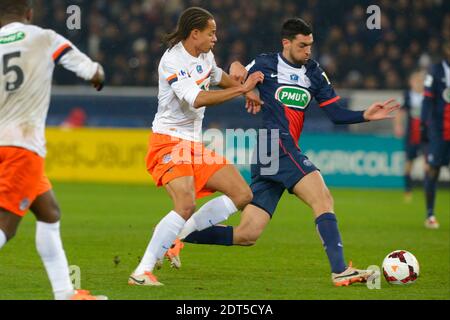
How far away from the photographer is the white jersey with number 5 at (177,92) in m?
7.88

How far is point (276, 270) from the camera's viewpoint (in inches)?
343

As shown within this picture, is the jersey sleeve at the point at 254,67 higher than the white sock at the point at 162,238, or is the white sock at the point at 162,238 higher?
the jersey sleeve at the point at 254,67

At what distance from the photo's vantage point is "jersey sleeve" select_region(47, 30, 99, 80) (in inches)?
241

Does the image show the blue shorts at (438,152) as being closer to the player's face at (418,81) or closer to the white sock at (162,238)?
the player's face at (418,81)

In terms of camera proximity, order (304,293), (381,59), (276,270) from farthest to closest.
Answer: (381,59) < (276,270) < (304,293)

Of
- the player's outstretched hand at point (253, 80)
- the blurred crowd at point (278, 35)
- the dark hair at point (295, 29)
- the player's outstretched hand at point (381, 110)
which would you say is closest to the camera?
the player's outstretched hand at point (253, 80)

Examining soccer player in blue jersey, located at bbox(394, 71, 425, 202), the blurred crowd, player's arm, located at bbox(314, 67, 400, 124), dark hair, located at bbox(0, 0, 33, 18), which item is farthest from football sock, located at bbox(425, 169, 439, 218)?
the blurred crowd

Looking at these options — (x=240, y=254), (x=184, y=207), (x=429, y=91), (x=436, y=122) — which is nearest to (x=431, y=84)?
(x=429, y=91)

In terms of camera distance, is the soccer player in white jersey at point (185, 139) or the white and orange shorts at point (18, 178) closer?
the white and orange shorts at point (18, 178)

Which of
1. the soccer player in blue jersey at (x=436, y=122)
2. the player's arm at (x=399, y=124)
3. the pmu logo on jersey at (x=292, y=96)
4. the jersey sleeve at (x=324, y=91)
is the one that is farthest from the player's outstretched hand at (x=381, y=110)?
the player's arm at (x=399, y=124)

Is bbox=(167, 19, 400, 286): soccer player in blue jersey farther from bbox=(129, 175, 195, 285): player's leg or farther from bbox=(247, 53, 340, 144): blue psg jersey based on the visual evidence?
bbox=(129, 175, 195, 285): player's leg

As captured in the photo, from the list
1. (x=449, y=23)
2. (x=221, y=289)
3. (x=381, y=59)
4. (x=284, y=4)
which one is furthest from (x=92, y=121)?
(x=221, y=289)
